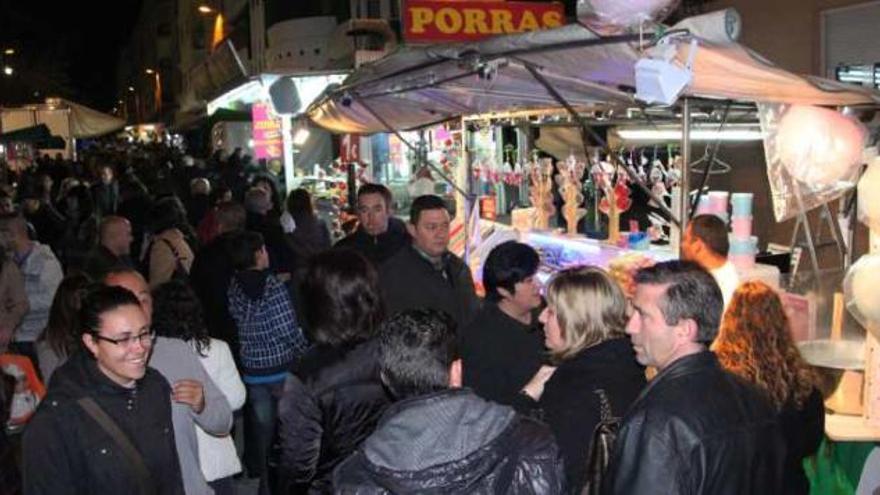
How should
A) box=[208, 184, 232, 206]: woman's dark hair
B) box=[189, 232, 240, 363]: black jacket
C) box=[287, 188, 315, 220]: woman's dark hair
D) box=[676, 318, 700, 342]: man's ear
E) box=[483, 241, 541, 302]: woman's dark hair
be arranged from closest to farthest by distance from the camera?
box=[676, 318, 700, 342]: man's ear
box=[483, 241, 541, 302]: woman's dark hair
box=[189, 232, 240, 363]: black jacket
box=[287, 188, 315, 220]: woman's dark hair
box=[208, 184, 232, 206]: woman's dark hair

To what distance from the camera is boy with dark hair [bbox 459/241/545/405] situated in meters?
3.56

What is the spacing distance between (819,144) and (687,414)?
86.1 inches

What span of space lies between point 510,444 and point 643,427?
487 millimetres

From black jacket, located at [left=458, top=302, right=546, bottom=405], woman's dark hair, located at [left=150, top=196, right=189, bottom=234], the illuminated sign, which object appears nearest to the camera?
black jacket, located at [left=458, top=302, right=546, bottom=405]

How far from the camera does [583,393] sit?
9.23 feet

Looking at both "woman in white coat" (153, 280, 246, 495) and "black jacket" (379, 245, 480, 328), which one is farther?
"black jacket" (379, 245, 480, 328)

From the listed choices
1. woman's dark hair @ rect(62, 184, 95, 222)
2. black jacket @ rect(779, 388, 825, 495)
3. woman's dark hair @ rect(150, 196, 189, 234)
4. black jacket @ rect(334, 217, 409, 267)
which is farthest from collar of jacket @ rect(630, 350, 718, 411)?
woman's dark hair @ rect(62, 184, 95, 222)

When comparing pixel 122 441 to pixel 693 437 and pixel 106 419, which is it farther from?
pixel 693 437

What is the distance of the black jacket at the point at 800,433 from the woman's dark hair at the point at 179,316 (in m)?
2.47

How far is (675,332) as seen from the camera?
2.47 metres

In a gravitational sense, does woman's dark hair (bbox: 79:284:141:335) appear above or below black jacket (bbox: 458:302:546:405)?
above

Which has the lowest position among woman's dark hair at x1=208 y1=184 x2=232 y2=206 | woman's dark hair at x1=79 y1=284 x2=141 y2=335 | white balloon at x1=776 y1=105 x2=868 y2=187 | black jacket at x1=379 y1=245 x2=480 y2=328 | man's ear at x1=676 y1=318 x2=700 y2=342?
black jacket at x1=379 y1=245 x2=480 y2=328

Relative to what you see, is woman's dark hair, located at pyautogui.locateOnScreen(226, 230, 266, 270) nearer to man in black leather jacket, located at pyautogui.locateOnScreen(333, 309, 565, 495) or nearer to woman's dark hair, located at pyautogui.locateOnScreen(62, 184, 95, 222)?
man in black leather jacket, located at pyautogui.locateOnScreen(333, 309, 565, 495)

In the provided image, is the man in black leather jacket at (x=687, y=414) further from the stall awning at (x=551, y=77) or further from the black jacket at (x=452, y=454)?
the stall awning at (x=551, y=77)
